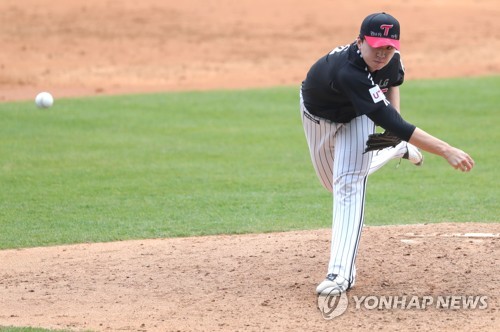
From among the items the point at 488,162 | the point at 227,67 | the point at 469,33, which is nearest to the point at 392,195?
the point at 488,162

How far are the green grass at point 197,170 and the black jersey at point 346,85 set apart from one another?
8.09 feet

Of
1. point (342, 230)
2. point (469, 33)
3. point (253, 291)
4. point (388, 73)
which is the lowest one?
point (469, 33)

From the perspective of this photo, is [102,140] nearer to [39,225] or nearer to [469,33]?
[39,225]

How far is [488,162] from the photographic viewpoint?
37.0 ft

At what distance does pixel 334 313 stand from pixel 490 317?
0.91m

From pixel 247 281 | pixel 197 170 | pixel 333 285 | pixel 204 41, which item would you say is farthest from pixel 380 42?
pixel 204 41

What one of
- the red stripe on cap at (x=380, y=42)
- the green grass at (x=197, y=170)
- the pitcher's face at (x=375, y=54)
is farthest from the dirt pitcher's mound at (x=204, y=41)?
the red stripe on cap at (x=380, y=42)

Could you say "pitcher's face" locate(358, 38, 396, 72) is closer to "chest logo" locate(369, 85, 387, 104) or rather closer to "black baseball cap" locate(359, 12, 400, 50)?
"black baseball cap" locate(359, 12, 400, 50)

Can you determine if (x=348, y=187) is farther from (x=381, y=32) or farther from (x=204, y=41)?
(x=204, y=41)

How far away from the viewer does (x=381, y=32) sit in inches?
205

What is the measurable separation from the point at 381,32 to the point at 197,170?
602 cm

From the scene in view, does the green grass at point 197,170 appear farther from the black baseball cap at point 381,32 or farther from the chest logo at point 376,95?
the black baseball cap at point 381,32
